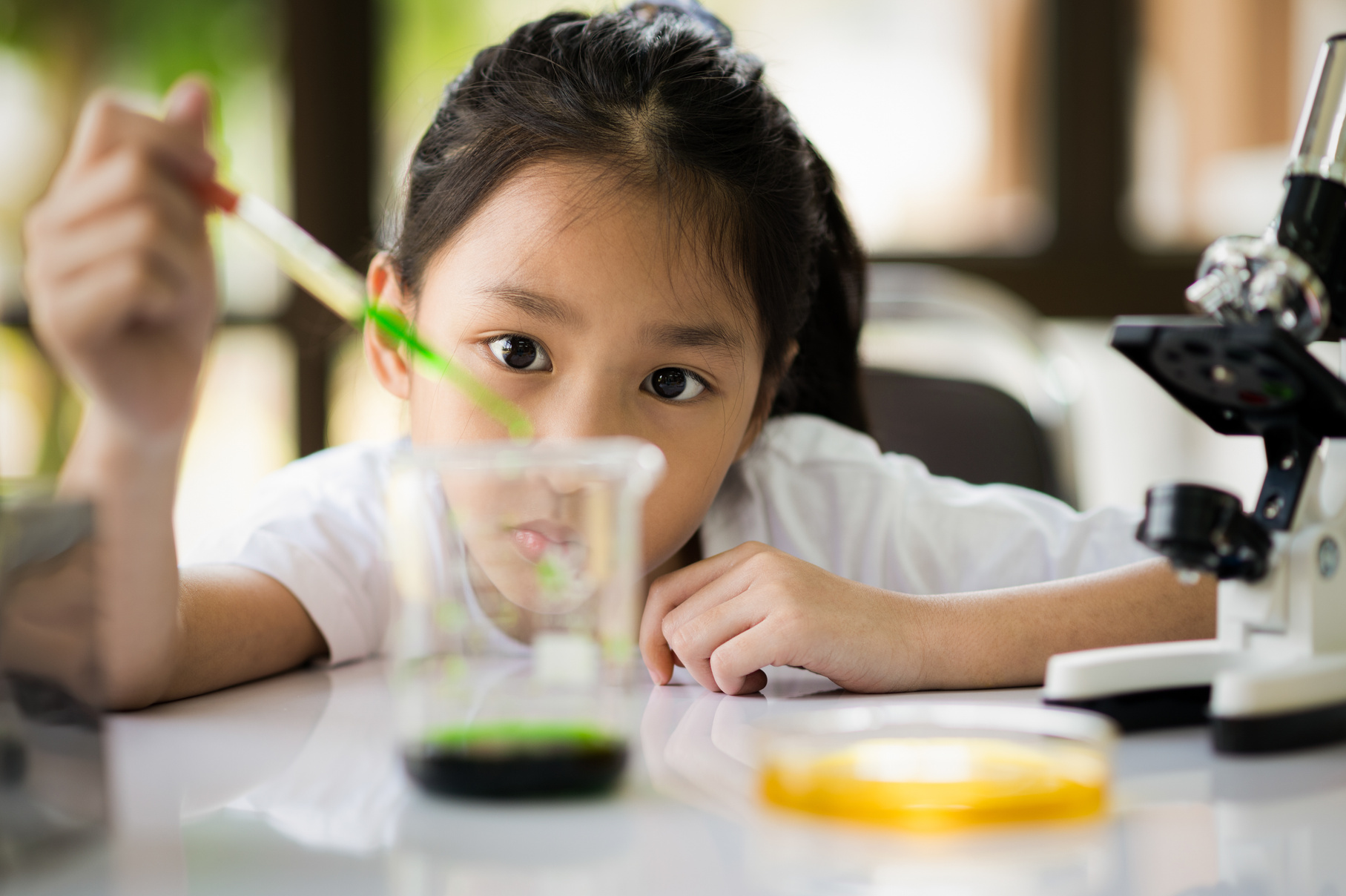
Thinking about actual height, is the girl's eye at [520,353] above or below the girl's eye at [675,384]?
above

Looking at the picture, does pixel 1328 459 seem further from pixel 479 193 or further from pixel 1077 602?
pixel 479 193

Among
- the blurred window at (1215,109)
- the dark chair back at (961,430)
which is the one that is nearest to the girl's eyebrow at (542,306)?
the dark chair back at (961,430)

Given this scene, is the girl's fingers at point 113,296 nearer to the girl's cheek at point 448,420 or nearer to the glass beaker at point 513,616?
the glass beaker at point 513,616

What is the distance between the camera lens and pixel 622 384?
2.78 ft

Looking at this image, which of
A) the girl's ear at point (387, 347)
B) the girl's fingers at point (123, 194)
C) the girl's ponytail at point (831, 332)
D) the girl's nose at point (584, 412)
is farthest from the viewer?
the girl's ponytail at point (831, 332)

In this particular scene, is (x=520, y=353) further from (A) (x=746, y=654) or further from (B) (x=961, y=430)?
(B) (x=961, y=430)

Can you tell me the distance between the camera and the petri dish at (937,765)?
1.39 ft

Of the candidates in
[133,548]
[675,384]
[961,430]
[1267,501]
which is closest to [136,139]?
[133,548]

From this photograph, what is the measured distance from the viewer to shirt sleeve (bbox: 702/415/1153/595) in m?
1.07

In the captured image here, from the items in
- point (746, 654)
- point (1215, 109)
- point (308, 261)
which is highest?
point (1215, 109)

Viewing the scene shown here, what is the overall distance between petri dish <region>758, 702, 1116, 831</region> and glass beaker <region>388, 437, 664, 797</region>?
0.07 m

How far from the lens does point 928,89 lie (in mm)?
2717

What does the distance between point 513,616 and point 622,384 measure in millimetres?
387

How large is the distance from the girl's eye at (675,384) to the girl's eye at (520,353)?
0.26 ft
